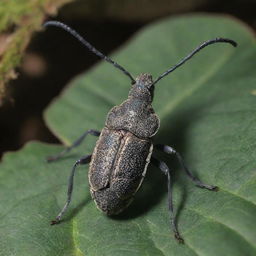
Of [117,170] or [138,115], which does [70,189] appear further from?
[138,115]

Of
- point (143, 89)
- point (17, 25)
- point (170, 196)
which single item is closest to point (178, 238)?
point (170, 196)

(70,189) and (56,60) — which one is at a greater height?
(70,189)

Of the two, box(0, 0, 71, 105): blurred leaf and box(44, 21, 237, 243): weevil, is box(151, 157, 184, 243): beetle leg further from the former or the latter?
box(0, 0, 71, 105): blurred leaf

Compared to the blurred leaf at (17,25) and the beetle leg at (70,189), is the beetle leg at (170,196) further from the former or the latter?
the blurred leaf at (17,25)

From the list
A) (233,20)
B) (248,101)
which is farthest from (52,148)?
(233,20)

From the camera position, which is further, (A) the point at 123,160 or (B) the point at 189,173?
(B) the point at 189,173

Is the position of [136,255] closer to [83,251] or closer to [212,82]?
[83,251]

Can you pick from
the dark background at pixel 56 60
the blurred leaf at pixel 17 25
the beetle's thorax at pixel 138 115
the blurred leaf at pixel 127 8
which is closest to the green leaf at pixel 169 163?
the blurred leaf at pixel 127 8
